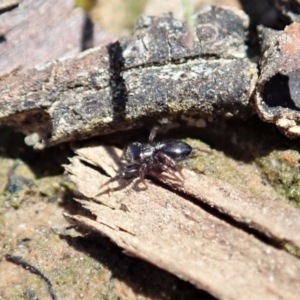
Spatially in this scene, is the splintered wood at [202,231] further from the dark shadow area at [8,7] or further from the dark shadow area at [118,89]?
the dark shadow area at [8,7]

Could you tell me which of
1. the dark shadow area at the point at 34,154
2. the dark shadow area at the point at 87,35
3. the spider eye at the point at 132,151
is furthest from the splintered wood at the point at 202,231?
the dark shadow area at the point at 87,35

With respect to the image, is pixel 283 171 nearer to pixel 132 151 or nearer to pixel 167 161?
pixel 167 161

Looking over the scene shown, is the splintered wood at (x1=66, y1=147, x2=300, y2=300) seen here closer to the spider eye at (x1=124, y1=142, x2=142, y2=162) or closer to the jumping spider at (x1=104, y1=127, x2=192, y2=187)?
the jumping spider at (x1=104, y1=127, x2=192, y2=187)

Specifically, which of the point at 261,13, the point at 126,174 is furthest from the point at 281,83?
the point at 126,174

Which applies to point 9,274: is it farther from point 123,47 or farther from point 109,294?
point 123,47

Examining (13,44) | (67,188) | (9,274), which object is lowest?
(9,274)

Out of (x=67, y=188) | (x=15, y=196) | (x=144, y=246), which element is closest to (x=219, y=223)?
(x=144, y=246)

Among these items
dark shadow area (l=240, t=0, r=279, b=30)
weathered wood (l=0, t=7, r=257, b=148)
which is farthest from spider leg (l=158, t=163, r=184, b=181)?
dark shadow area (l=240, t=0, r=279, b=30)
